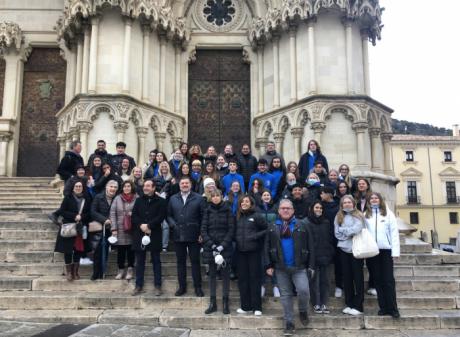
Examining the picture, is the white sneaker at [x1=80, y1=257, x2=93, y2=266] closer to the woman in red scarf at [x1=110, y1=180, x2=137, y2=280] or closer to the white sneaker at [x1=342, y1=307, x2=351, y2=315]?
the woman in red scarf at [x1=110, y1=180, x2=137, y2=280]

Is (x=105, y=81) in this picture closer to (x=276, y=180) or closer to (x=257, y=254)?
(x=276, y=180)

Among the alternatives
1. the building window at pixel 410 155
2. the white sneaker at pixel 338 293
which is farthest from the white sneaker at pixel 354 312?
the building window at pixel 410 155

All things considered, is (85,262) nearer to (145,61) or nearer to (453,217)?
(145,61)

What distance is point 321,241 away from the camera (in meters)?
6.34

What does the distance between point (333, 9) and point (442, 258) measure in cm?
747

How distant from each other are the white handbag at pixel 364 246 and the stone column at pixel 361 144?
5.72m

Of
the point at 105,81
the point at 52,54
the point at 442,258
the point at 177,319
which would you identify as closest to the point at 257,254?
the point at 177,319

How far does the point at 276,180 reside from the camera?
8078mm

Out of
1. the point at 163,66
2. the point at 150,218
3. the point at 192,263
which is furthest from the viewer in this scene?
the point at 163,66

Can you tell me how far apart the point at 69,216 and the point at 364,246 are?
15.1ft

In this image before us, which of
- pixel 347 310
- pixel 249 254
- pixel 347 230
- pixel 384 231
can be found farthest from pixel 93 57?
pixel 347 310

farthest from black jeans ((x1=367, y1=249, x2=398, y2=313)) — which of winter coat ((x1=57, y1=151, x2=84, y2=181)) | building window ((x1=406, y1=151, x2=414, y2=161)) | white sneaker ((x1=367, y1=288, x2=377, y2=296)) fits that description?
building window ((x1=406, y1=151, x2=414, y2=161))

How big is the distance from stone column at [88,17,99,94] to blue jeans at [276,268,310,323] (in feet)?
26.6

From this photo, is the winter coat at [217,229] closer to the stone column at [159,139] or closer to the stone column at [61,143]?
the stone column at [159,139]
